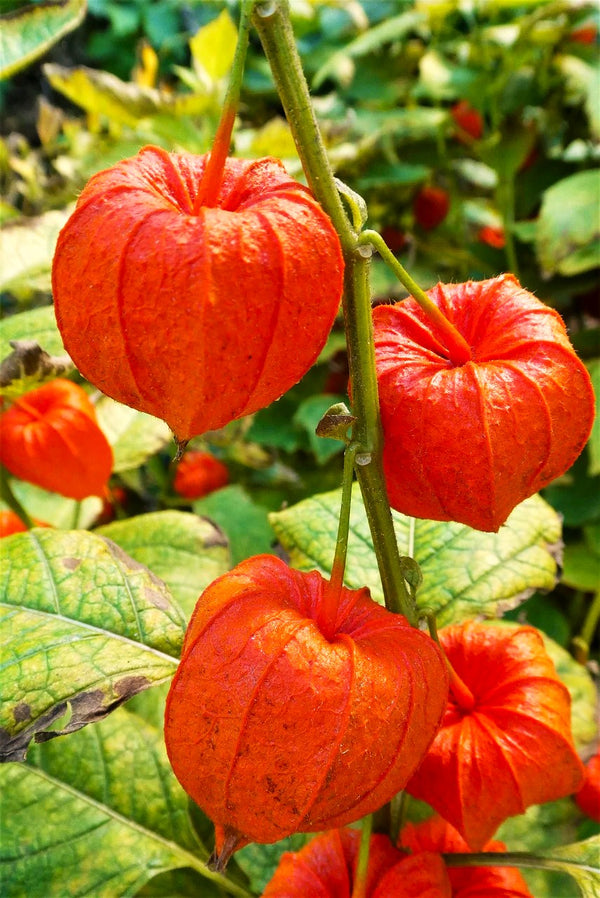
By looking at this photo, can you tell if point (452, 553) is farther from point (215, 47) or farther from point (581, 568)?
point (215, 47)

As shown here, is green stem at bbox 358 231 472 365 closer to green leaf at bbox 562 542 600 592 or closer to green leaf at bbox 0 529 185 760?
green leaf at bbox 0 529 185 760

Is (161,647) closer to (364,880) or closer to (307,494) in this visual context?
(364,880)

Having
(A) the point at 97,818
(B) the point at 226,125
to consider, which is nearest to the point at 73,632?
(A) the point at 97,818

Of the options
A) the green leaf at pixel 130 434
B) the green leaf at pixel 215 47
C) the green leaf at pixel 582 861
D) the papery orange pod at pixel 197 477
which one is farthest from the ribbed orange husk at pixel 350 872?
the green leaf at pixel 215 47

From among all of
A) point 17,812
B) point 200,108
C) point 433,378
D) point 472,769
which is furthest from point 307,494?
point 433,378

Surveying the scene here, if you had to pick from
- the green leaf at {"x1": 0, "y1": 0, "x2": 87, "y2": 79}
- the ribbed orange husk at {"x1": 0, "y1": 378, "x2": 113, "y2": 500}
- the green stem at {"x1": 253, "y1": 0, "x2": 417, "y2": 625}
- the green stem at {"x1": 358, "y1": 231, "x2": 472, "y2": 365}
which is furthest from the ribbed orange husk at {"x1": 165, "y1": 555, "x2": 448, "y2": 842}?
the green leaf at {"x1": 0, "y1": 0, "x2": 87, "y2": 79}

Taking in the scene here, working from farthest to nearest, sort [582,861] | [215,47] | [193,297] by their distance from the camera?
1. [215,47]
2. [582,861]
3. [193,297]
